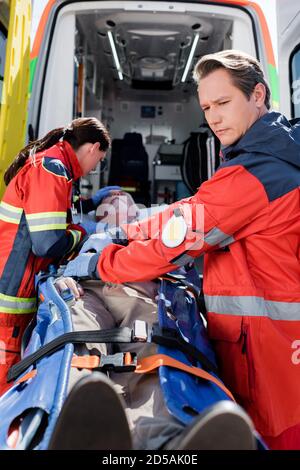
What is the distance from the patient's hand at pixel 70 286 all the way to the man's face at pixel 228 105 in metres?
0.85

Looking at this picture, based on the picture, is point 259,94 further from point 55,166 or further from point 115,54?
point 115,54

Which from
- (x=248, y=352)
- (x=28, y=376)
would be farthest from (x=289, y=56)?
(x=28, y=376)

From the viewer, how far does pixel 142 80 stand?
7562 millimetres

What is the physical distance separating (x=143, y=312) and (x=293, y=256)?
25.0 inches

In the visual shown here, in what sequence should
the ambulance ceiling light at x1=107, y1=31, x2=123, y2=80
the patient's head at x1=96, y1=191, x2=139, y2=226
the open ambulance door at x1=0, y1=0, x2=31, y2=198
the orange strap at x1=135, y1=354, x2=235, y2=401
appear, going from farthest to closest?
1. the ambulance ceiling light at x1=107, y1=31, x2=123, y2=80
2. the patient's head at x1=96, y1=191, x2=139, y2=226
3. the open ambulance door at x1=0, y1=0, x2=31, y2=198
4. the orange strap at x1=135, y1=354, x2=235, y2=401

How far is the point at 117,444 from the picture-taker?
847mm

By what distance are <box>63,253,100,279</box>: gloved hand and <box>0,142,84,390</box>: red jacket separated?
0.18 meters

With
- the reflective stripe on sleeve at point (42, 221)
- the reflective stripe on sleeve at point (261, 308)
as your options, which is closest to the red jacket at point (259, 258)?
the reflective stripe on sleeve at point (261, 308)

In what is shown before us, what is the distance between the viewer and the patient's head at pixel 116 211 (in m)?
3.10

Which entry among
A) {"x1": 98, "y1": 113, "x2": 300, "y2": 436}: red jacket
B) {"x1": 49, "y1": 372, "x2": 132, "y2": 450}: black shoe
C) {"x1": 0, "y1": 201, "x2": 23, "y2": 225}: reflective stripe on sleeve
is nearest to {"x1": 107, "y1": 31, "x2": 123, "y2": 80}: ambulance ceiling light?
{"x1": 0, "y1": 201, "x2": 23, "y2": 225}: reflective stripe on sleeve

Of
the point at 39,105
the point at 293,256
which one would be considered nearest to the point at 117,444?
the point at 293,256

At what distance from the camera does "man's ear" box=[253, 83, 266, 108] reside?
1.58 meters

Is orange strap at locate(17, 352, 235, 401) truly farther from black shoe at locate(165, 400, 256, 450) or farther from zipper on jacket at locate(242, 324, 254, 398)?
black shoe at locate(165, 400, 256, 450)
